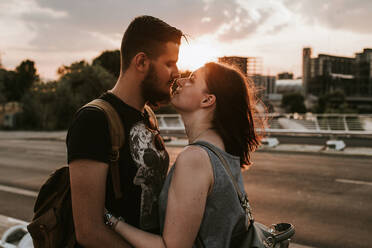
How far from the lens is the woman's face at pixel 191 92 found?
1.95 m

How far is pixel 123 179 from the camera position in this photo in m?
1.80

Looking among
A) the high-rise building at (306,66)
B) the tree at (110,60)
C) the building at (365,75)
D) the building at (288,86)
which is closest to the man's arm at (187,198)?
the tree at (110,60)

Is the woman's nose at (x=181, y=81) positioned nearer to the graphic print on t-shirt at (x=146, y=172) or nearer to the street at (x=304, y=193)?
the graphic print on t-shirt at (x=146, y=172)

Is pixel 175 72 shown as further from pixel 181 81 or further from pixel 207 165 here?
pixel 207 165

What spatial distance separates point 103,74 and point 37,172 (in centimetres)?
2995

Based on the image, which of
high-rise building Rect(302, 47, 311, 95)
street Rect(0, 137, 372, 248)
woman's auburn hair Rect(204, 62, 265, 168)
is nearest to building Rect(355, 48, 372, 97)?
high-rise building Rect(302, 47, 311, 95)

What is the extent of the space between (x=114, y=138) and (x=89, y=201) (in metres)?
0.31

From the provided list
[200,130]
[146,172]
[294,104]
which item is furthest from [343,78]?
[146,172]

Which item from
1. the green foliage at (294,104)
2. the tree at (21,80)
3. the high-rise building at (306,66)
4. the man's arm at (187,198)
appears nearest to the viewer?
the man's arm at (187,198)

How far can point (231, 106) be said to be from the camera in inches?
73.9

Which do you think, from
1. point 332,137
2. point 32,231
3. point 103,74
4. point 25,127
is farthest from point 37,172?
point 103,74

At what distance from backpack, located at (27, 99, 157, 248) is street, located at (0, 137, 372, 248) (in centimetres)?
384

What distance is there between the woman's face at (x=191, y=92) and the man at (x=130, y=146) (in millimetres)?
68

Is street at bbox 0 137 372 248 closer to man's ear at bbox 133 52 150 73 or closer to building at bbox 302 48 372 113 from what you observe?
man's ear at bbox 133 52 150 73
